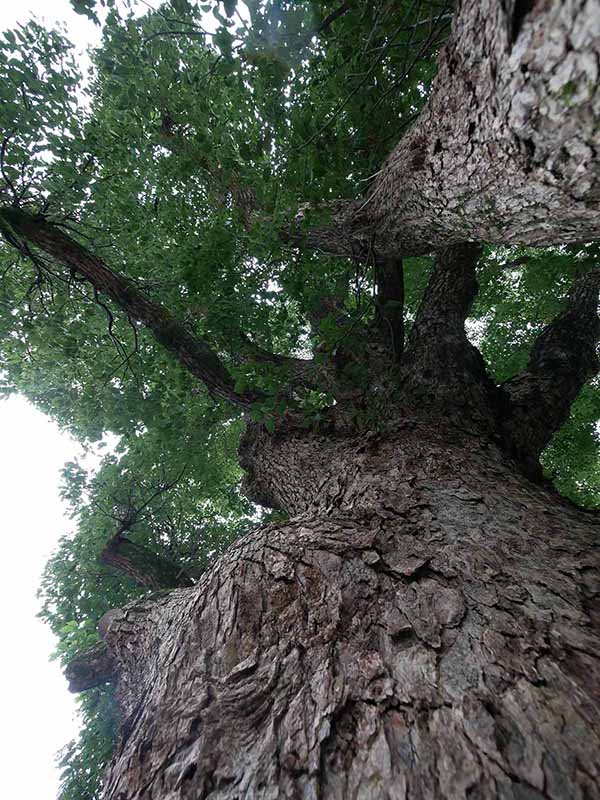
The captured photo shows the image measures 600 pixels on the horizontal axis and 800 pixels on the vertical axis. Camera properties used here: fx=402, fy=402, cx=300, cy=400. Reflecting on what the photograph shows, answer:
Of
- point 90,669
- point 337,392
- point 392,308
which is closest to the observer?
point 337,392

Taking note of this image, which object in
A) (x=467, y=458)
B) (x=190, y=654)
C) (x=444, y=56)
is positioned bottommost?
(x=190, y=654)

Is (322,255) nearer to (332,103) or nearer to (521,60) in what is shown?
(332,103)

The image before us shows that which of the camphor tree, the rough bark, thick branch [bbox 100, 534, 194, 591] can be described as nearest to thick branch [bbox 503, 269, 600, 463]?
the camphor tree

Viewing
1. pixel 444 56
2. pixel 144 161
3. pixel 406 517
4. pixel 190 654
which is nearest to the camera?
pixel 444 56

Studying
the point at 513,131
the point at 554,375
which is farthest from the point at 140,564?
the point at 513,131

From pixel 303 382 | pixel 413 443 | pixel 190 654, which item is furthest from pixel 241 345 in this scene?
pixel 190 654

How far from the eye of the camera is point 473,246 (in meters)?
4.21

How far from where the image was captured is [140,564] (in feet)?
19.0

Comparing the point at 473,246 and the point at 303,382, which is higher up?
the point at 473,246

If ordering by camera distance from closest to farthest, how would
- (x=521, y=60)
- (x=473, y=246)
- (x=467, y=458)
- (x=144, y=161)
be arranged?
(x=521, y=60) < (x=467, y=458) < (x=473, y=246) < (x=144, y=161)

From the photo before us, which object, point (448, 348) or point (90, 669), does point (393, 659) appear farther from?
point (90, 669)

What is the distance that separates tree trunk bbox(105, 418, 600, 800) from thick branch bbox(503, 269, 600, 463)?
3.38 ft

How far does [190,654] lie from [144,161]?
530cm

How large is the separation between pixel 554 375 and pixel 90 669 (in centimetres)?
534
